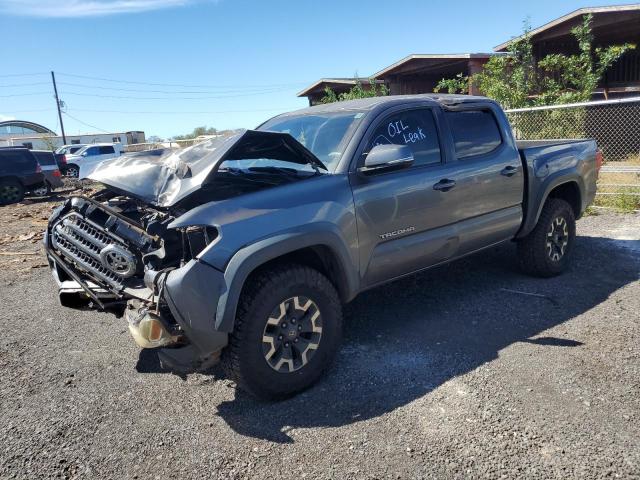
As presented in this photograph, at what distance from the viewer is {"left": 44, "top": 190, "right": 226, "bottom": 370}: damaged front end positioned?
295 cm

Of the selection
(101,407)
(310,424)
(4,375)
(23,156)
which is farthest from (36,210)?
(310,424)

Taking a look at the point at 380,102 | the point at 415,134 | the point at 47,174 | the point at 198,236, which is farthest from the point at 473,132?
the point at 47,174

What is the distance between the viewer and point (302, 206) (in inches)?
132

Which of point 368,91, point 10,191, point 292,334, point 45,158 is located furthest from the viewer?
point 368,91

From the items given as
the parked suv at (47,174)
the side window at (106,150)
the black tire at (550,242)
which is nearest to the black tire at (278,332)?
the black tire at (550,242)

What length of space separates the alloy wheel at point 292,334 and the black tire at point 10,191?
15785 millimetres

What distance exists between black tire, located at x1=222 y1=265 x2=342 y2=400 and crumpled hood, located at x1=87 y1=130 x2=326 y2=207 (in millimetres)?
763

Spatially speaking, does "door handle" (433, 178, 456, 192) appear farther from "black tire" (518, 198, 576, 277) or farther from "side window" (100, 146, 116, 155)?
"side window" (100, 146, 116, 155)

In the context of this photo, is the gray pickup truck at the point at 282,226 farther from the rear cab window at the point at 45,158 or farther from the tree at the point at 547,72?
the rear cab window at the point at 45,158

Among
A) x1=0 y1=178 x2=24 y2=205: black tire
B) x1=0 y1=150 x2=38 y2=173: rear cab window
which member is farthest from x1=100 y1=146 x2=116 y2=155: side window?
x1=0 y1=178 x2=24 y2=205: black tire

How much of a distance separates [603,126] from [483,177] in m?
11.9

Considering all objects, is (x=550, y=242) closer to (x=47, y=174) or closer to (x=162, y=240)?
(x=162, y=240)

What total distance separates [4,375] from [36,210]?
11539 mm

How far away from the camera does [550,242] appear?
17.7ft
